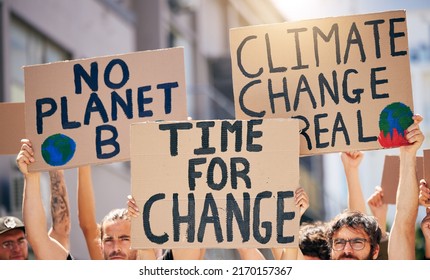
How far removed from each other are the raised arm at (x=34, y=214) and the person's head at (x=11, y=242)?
0.61 feet

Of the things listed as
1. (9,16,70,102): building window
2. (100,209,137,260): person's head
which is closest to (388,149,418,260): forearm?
(100,209,137,260): person's head

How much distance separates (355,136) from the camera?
4.69 m

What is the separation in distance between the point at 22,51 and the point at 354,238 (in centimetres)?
772

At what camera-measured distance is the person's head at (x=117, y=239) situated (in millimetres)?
4848

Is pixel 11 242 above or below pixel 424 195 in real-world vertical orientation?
below

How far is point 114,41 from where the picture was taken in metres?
15.0

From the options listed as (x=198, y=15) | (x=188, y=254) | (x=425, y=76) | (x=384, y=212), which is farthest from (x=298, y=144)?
(x=425, y=76)

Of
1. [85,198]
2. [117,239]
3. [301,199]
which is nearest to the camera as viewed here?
[301,199]

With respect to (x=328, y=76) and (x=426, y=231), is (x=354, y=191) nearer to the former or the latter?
(x=328, y=76)

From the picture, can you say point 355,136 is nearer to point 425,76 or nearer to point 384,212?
point 384,212

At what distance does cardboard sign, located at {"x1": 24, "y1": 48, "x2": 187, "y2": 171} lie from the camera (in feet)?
15.9

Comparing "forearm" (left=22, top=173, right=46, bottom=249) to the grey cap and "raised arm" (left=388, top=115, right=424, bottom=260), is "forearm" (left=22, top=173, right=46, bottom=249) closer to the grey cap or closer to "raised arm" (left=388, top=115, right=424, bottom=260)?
the grey cap

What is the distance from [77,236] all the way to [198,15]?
842 cm

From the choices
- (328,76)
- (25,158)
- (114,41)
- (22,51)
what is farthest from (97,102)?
(114,41)
